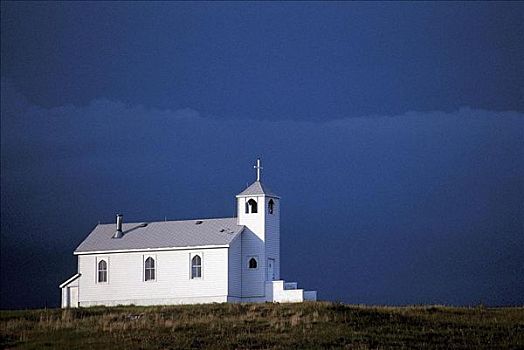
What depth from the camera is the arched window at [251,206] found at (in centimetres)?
5988

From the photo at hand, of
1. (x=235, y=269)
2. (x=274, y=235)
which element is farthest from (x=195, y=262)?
(x=274, y=235)

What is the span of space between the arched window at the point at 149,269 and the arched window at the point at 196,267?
255 centimetres

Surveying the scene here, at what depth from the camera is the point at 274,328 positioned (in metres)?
42.5

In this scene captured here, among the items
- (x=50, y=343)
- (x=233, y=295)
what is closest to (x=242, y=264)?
(x=233, y=295)

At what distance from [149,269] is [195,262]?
2.96 meters

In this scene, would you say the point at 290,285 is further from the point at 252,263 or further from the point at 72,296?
the point at 72,296

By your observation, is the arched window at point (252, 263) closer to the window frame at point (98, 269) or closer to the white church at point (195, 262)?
the white church at point (195, 262)

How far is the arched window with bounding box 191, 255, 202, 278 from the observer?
58.2 m

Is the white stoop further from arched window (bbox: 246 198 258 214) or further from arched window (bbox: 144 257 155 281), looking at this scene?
arched window (bbox: 144 257 155 281)

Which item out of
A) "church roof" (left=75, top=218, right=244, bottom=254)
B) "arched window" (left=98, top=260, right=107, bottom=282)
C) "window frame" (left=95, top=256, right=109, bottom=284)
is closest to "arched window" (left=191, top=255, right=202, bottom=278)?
"church roof" (left=75, top=218, right=244, bottom=254)

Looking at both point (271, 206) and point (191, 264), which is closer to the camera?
point (191, 264)

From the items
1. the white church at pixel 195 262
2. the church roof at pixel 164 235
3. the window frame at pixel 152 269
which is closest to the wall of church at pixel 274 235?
the white church at pixel 195 262

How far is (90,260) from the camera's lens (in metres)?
62.0

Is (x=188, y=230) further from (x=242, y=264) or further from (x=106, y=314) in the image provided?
(x=106, y=314)
